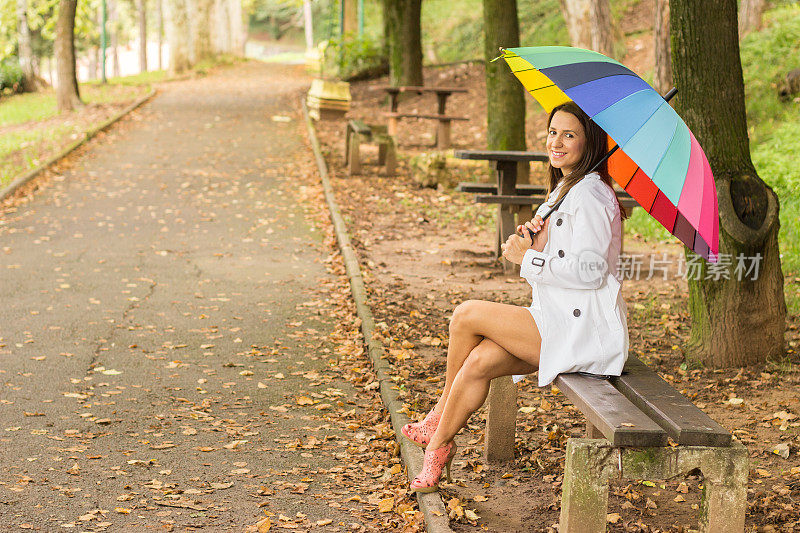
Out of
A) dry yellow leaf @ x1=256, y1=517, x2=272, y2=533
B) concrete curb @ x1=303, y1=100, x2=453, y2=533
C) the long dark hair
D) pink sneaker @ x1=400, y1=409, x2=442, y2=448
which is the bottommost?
dry yellow leaf @ x1=256, y1=517, x2=272, y2=533

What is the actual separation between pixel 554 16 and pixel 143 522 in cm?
2122

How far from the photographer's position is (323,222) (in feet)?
38.0

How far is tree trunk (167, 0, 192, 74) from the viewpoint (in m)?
31.1

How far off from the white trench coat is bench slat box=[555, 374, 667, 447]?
10 cm

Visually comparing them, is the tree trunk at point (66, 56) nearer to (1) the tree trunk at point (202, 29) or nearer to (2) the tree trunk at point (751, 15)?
(1) the tree trunk at point (202, 29)

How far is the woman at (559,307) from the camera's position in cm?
377

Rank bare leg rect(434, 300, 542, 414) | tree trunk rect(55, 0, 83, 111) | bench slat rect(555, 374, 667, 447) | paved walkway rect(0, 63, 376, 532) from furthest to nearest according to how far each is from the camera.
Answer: tree trunk rect(55, 0, 83, 111), paved walkway rect(0, 63, 376, 532), bare leg rect(434, 300, 542, 414), bench slat rect(555, 374, 667, 447)

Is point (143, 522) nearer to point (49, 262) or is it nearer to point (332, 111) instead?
point (49, 262)

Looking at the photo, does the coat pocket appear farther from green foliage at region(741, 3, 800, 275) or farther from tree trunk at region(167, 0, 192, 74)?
tree trunk at region(167, 0, 192, 74)

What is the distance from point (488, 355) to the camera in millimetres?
3926

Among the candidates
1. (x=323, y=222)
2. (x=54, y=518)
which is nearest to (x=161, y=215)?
(x=323, y=222)

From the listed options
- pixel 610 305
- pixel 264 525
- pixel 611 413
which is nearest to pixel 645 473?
pixel 611 413

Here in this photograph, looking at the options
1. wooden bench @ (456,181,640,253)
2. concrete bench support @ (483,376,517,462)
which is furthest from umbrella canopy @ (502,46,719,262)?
wooden bench @ (456,181,640,253)

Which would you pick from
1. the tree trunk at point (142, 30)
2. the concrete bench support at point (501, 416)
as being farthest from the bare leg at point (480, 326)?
the tree trunk at point (142, 30)
